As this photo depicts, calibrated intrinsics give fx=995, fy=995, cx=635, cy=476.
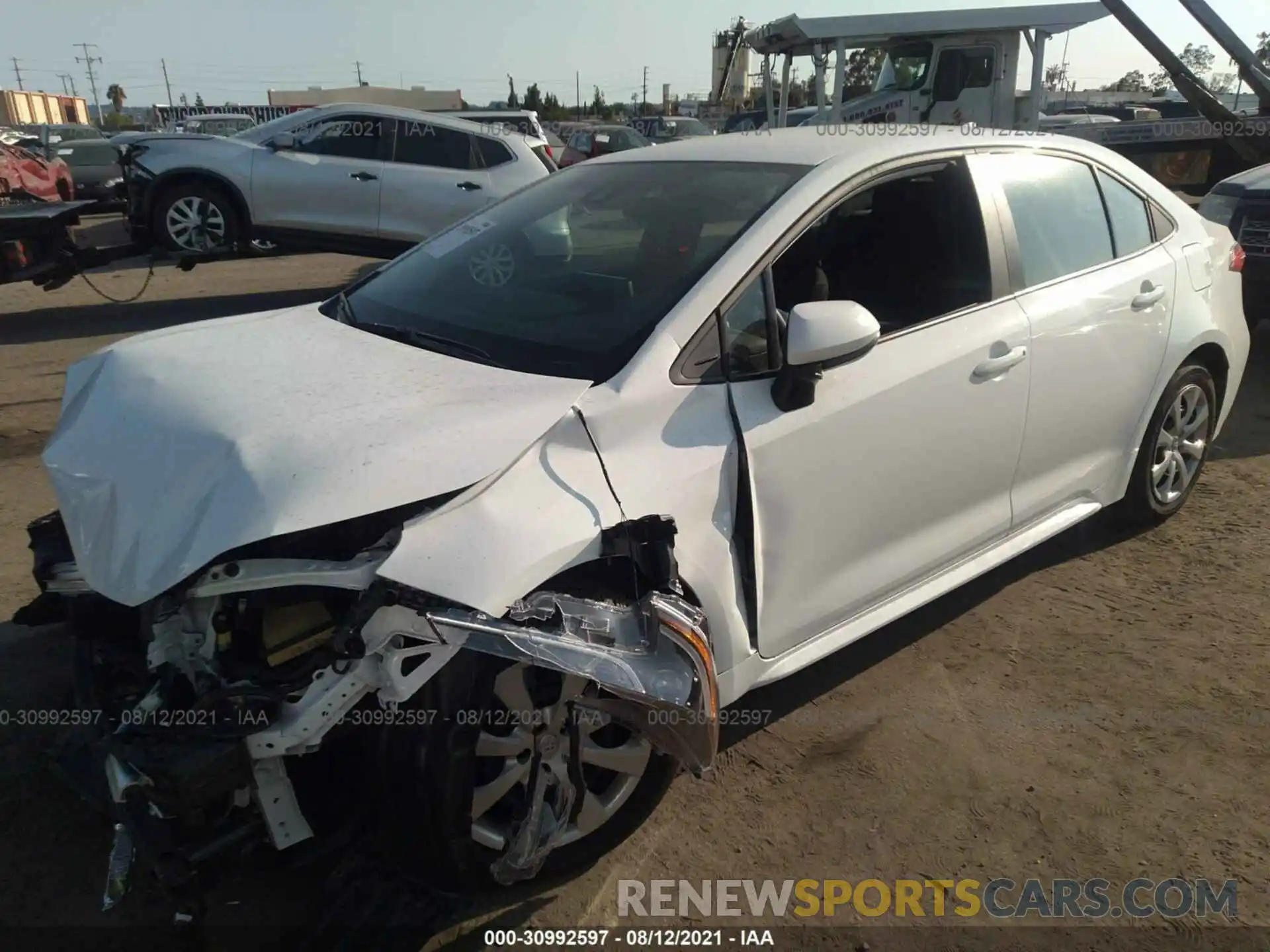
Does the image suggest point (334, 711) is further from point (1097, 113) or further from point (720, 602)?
point (1097, 113)

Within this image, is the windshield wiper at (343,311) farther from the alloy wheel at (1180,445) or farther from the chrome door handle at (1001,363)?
the alloy wheel at (1180,445)

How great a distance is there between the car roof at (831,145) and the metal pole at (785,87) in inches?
437

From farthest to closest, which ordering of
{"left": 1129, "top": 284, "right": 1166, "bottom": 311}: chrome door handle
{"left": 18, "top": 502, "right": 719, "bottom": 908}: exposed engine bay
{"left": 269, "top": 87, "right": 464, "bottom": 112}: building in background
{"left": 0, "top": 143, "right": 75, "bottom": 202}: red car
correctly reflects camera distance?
1. {"left": 269, "top": 87, "right": 464, "bottom": 112}: building in background
2. {"left": 0, "top": 143, "right": 75, "bottom": 202}: red car
3. {"left": 1129, "top": 284, "right": 1166, "bottom": 311}: chrome door handle
4. {"left": 18, "top": 502, "right": 719, "bottom": 908}: exposed engine bay

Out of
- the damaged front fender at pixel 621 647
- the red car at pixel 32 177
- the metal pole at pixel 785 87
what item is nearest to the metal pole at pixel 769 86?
the metal pole at pixel 785 87

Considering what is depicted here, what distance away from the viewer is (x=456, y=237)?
3592 millimetres

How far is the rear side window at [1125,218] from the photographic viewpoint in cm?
392

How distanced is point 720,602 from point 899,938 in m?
0.92

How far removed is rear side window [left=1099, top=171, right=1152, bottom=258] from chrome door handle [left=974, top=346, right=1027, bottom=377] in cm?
92

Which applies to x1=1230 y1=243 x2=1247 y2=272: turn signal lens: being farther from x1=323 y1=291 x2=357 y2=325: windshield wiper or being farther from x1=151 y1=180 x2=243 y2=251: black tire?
x1=151 y1=180 x2=243 y2=251: black tire

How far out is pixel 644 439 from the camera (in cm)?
246

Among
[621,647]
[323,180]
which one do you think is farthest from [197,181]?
[621,647]

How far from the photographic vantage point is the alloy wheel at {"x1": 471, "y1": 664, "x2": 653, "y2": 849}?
2301 millimetres

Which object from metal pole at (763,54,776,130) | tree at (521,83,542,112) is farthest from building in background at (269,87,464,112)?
metal pole at (763,54,776,130)

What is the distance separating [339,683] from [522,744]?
0.49m
